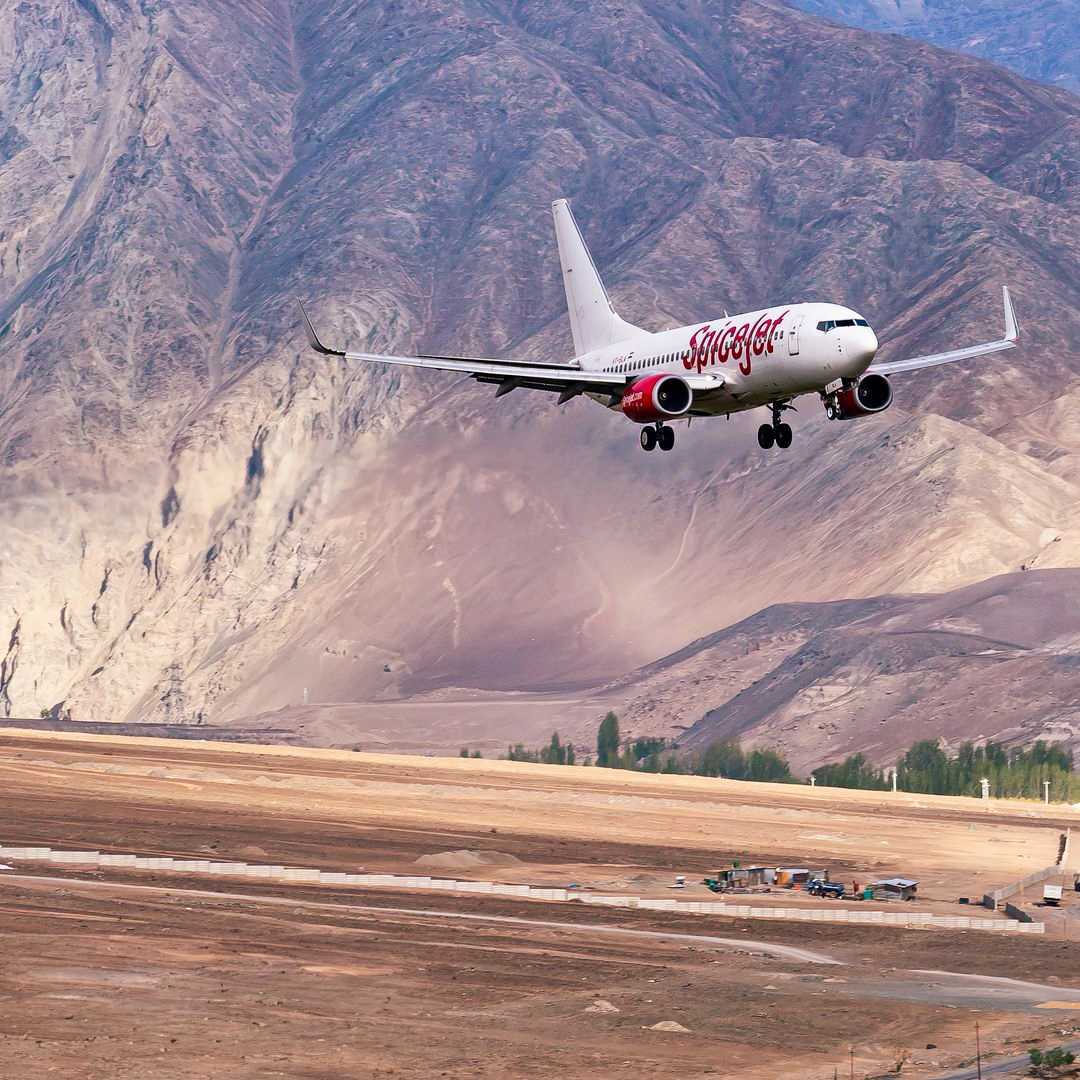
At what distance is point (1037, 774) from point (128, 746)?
56189 mm

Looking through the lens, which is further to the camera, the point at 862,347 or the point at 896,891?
the point at 896,891

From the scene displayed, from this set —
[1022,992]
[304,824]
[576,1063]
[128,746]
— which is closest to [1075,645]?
[128,746]

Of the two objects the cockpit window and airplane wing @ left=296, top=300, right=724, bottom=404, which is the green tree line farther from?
the cockpit window

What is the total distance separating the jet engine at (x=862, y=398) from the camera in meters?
60.2

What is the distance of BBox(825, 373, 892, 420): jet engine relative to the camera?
6022 cm

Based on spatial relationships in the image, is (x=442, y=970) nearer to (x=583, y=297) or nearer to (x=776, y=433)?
(x=776, y=433)

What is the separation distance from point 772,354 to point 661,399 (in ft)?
13.1

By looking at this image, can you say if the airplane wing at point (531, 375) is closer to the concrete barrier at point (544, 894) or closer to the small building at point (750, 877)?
the small building at point (750, 877)

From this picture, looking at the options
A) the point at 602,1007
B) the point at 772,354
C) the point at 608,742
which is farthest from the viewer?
the point at 608,742

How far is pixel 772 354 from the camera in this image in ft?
196

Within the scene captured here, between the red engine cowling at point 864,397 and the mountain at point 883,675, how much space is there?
3501 inches

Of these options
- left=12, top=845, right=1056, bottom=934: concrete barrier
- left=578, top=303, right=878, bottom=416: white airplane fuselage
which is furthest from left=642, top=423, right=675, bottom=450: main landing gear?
left=12, top=845, right=1056, bottom=934: concrete barrier

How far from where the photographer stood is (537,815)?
85562 millimetres

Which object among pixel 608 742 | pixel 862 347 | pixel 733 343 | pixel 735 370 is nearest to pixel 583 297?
pixel 733 343
